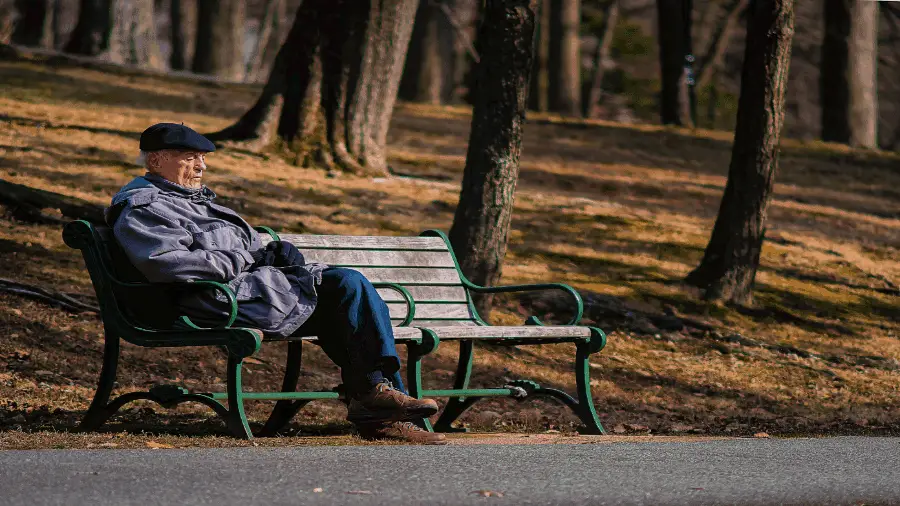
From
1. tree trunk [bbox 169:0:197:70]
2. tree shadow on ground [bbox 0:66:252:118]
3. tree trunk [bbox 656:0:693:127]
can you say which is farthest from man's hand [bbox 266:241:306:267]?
tree trunk [bbox 169:0:197:70]

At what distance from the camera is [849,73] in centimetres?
2306

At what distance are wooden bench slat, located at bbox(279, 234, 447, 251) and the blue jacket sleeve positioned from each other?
984mm

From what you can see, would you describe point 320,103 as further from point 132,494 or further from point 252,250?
point 132,494

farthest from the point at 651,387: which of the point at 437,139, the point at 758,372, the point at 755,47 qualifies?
the point at 437,139

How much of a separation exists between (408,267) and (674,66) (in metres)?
16.9

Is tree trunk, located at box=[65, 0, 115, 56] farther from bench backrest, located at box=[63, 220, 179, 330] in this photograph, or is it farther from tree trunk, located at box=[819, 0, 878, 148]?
bench backrest, located at box=[63, 220, 179, 330]

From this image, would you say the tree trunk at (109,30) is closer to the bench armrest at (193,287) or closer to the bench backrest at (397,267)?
the bench backrest at (397,267)

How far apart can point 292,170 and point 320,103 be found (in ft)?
2.73

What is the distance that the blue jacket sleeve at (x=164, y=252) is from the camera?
6.05 metres

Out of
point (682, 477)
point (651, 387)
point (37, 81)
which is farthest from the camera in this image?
point (37, 81)

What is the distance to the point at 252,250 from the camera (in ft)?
21.6

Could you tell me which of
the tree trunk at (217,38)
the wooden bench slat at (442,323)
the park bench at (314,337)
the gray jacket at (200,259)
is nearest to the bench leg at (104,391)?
the park bench at (314,337)

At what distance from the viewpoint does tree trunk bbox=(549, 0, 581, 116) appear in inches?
1033

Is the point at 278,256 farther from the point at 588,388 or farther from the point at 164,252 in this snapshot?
the point at 588,388
